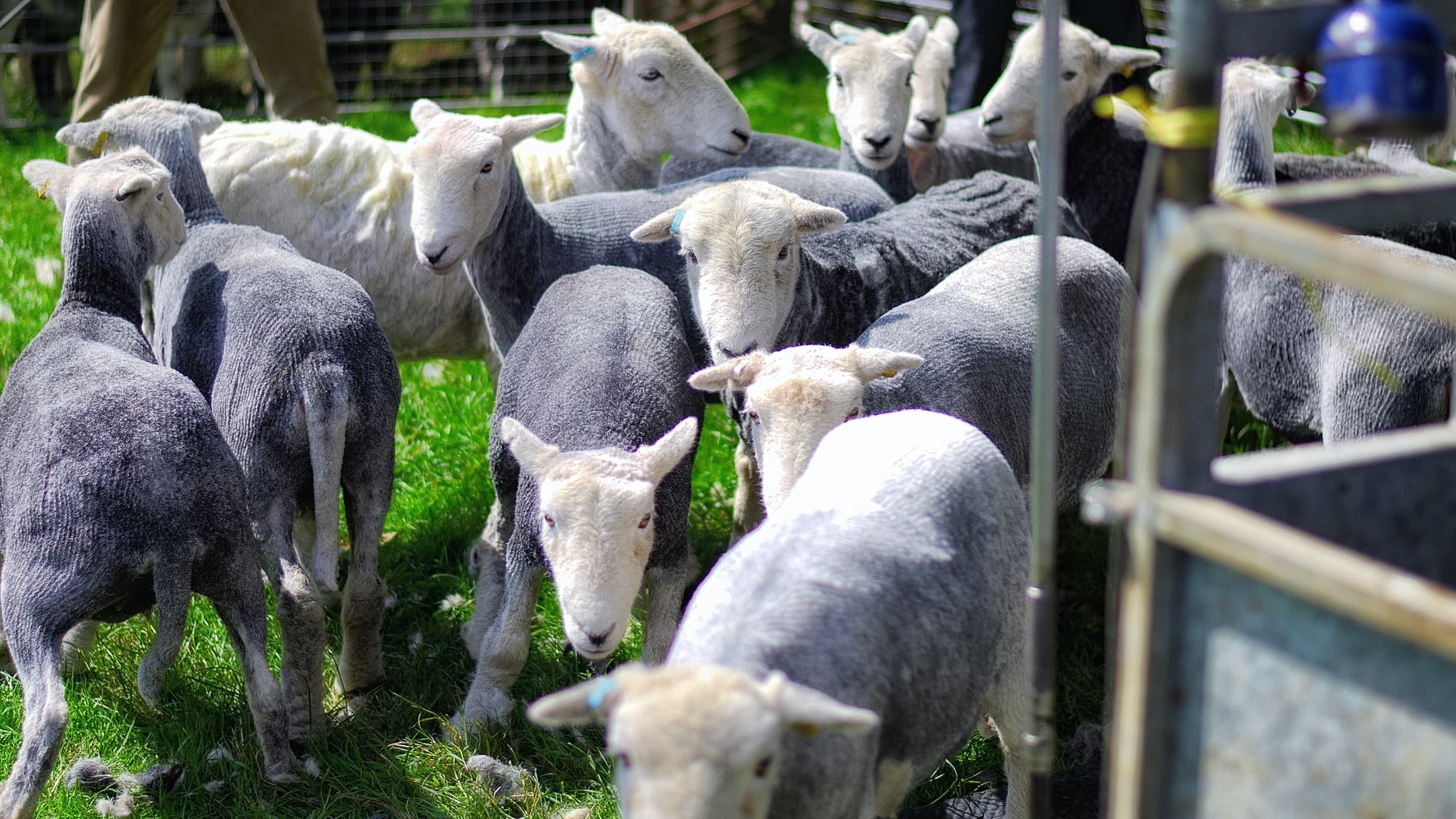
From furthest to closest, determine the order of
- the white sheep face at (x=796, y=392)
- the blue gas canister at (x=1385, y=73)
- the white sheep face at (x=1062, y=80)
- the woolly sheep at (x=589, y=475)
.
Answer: the white sheep face at (x=1062, y=80) → the white sheep face at (x=796, y=392) → the woolly sheep at (x=589, y=475) → the blue gas canister at (x=1385, y=73)

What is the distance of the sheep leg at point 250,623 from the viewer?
3105 millimetres

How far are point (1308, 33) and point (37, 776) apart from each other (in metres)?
2.59

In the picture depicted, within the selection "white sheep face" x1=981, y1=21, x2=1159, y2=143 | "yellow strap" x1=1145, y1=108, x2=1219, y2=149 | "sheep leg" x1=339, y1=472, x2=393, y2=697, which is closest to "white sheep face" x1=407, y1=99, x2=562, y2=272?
"sheep leg" x1=339, y1=472, x2=393, y2=697

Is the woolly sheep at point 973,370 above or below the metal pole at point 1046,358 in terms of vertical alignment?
below

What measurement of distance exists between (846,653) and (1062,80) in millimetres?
3629

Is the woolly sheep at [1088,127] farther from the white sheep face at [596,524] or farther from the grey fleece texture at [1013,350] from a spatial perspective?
the white sheep face at [596,524]

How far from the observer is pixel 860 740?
2217 mm

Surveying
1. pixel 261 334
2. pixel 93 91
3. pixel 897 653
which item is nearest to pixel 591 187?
pixel 261 334

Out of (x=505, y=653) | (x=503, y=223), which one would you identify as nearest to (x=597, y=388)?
(x=505, y=653)

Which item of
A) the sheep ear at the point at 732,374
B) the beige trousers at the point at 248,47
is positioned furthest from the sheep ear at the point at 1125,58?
the beige trousers at the point at 248,47

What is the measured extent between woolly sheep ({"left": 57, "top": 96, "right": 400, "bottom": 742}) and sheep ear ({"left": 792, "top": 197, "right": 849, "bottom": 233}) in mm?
1144

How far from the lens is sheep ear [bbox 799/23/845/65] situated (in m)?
5.72

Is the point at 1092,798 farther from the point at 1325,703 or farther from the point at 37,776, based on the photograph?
the point at 37,776

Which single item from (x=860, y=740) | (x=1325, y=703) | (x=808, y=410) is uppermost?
(x=1325, y=703)
